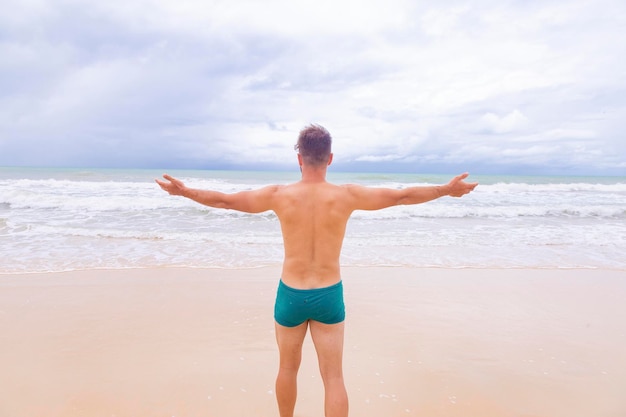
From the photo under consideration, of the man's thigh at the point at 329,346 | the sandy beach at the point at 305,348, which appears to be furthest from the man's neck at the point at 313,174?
the sandy beach at the point at 305,348

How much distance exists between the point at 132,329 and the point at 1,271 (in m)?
4.26

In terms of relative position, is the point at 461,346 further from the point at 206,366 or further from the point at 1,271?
the point at 1,271

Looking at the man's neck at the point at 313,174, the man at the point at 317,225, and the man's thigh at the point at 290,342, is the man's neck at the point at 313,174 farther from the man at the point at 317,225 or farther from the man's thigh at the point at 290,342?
the man's thigh at the point at 290,342

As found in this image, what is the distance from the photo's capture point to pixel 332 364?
2.68 metres

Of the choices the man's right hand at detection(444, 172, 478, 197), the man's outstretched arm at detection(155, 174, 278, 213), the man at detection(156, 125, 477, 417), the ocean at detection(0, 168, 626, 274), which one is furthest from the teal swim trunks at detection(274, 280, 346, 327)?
the ocean at detection(0, 168, 626, 274)

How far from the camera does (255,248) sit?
1009cm

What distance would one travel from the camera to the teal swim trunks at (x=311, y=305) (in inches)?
105

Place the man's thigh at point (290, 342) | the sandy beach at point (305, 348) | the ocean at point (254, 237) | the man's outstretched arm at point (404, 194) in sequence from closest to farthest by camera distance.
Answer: the man's outstretched arm at point (404, 194) → the man's thigh at point (290, 342) → the sandy beach at point (305, 348) → the ocean at point (254, 237)

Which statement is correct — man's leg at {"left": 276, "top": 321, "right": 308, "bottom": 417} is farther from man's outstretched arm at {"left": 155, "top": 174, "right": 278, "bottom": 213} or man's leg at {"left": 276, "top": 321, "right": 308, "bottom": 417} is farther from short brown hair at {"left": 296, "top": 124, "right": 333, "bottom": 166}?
short brown hair at {"left": 296, "top": 124, "right": 333, "bottom": 166}

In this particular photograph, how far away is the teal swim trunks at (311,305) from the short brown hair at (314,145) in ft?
2.83

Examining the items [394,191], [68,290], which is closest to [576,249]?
[394,191]

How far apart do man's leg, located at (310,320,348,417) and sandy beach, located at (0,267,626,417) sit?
34.2 inches

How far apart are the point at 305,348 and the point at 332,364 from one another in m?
1.91

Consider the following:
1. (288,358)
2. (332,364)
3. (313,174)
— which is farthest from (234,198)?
(332,364)
